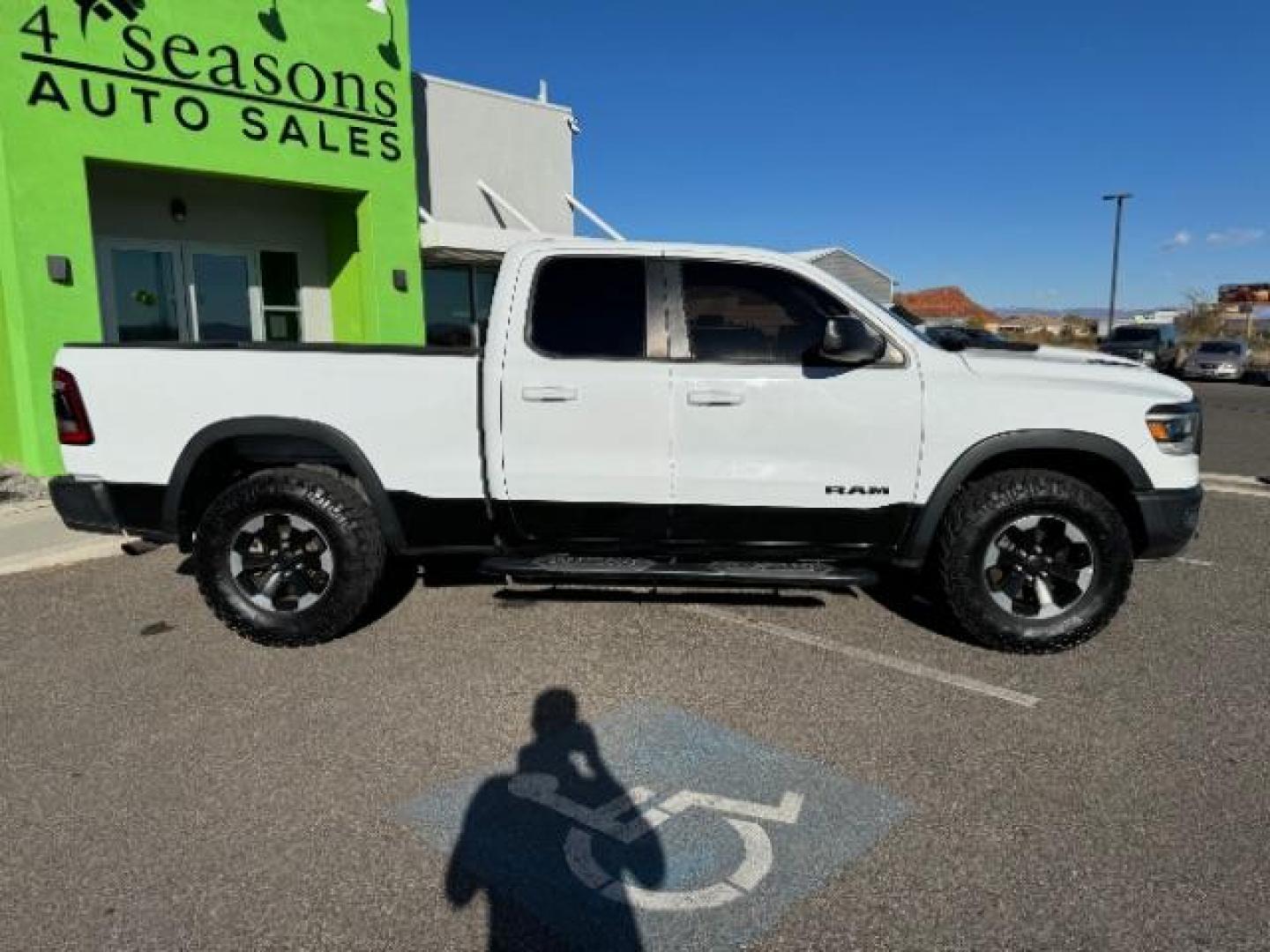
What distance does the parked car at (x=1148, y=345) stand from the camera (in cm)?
2847

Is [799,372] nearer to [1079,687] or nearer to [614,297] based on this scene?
[614,297]

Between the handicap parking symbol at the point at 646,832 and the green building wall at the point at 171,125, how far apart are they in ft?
24.7

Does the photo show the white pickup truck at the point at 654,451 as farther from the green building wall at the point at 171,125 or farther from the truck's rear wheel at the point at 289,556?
the green building wall at the point at 171,125

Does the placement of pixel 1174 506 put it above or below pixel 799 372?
below

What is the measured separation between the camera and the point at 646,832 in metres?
2.85

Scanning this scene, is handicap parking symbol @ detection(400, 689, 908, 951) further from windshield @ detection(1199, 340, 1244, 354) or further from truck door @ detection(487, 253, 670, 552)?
windshield @ detection(1199, 340, 1244, 354)

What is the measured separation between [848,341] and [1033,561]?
1.52 metres

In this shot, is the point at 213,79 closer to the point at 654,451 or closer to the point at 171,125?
the point at 171,125

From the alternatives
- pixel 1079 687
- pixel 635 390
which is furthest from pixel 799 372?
pixel 1079 687

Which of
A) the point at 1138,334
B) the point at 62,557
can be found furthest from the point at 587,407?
the point at 1138,334

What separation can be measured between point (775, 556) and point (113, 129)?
321 inches

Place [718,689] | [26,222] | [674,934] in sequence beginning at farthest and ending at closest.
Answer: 1. [26,222]
2. [718,689]
3. [674,934]

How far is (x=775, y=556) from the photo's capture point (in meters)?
4.47

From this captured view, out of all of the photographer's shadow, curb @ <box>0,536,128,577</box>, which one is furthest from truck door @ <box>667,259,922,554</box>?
curb @ <box>0,536,128,577</box>
